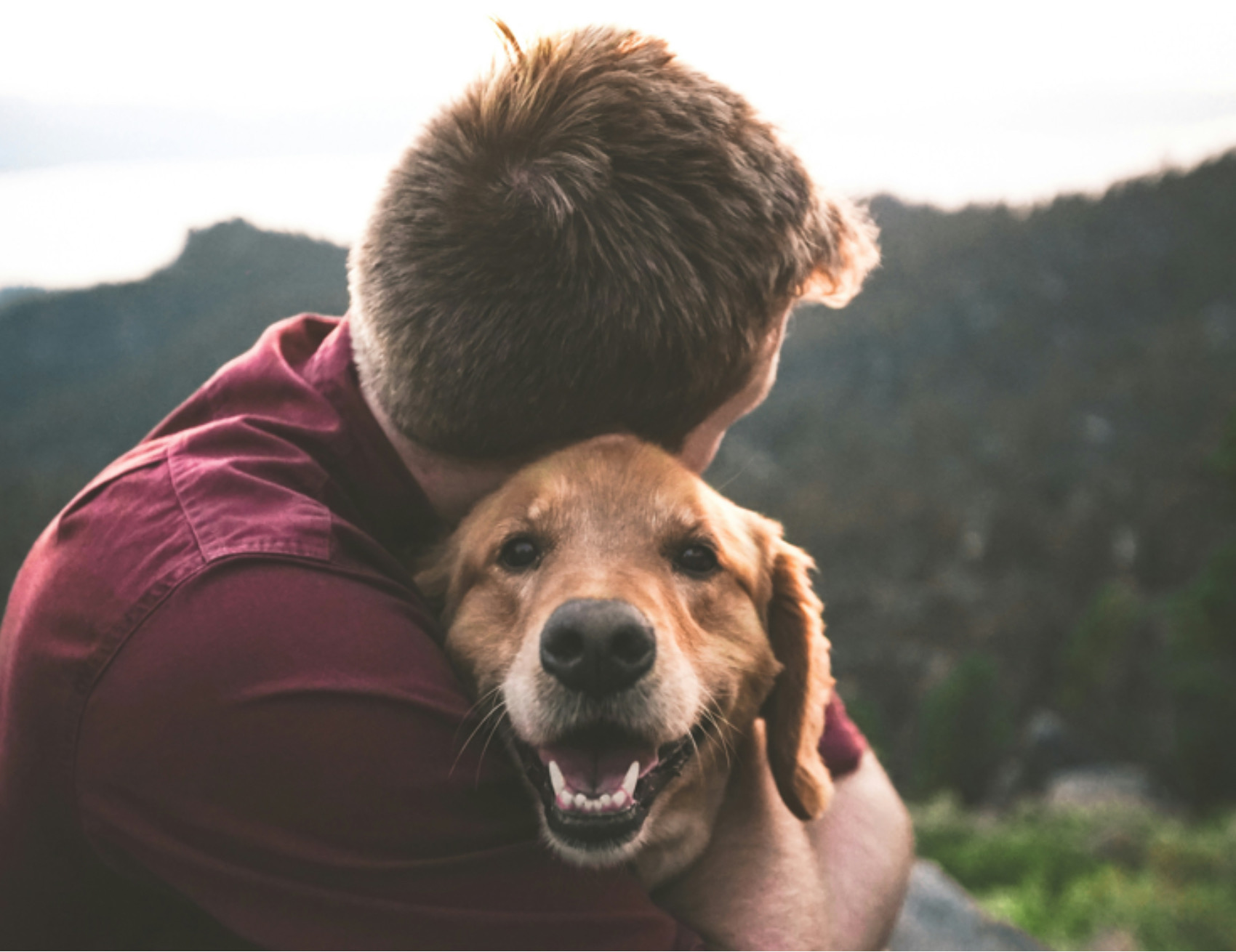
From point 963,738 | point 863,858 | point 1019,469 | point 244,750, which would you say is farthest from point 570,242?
point 1019,469

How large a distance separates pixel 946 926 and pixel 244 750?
433cm

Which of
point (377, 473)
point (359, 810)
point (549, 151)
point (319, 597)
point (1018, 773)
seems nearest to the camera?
point (359, 810)

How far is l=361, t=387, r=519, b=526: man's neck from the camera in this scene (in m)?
2.58

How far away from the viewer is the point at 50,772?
194cm

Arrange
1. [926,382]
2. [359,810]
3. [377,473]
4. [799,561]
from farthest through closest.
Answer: [926,382]
[799,561]
[377,473]
[359,810]

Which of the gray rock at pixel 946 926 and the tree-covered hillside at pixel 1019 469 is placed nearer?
the gray rock at pixel 946 926

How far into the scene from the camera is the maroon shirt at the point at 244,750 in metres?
1.79

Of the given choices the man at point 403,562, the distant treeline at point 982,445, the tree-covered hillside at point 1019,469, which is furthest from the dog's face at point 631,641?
the tree-covered hillside at point 1019,469

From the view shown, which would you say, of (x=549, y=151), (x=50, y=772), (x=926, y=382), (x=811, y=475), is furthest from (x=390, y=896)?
(x=926, y=382)

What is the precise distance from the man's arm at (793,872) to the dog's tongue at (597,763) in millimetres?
500

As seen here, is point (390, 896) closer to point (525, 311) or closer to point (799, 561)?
point (525, 311)

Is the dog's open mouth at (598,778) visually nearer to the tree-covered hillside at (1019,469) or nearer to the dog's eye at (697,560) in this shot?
the dog's eye at (697,560)

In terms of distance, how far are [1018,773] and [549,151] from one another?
147ft

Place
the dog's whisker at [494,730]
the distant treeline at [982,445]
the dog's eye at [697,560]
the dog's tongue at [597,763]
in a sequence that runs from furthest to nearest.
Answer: the distant treeline at [982,445]
the dog's eye at [697,560]
the dog's tongue at [597,763]
the dog's whisker at [494,730]
